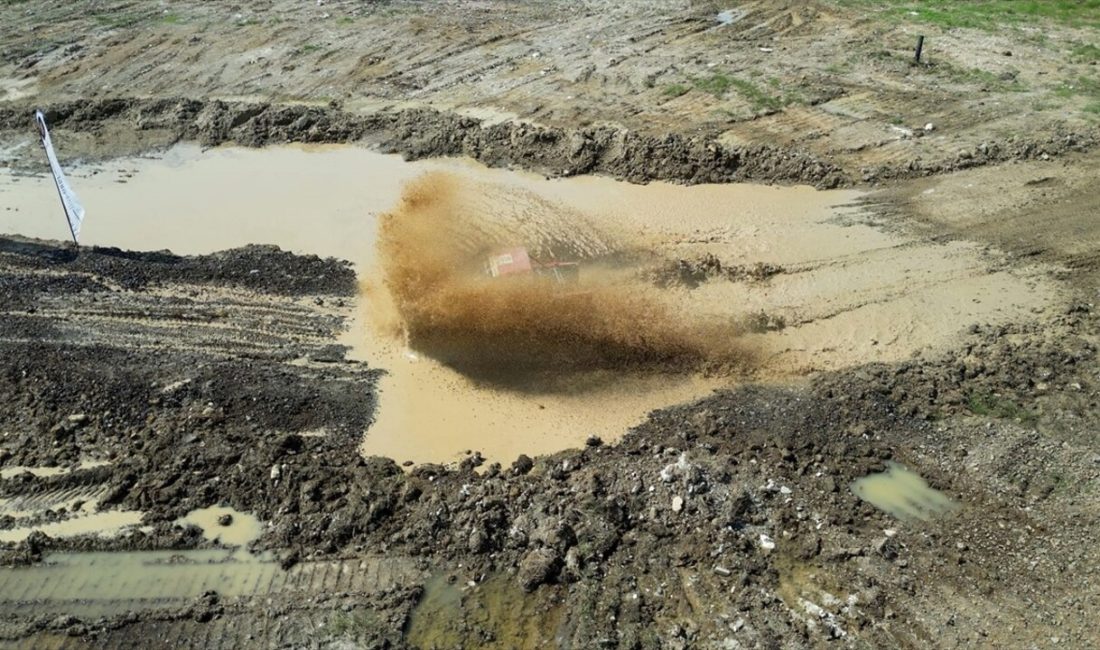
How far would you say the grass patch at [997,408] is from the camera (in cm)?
968

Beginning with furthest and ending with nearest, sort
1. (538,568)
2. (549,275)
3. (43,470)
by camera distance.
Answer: (549,275)
(43,470)
(538,568)

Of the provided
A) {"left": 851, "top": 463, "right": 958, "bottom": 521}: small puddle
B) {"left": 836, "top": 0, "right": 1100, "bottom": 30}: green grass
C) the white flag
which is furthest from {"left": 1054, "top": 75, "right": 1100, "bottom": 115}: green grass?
the white flag

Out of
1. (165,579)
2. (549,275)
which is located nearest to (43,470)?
(165,579)

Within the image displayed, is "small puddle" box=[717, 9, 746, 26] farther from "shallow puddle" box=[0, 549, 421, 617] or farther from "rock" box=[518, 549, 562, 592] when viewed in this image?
"shallow puddle" box=[0, 549, 421, 617]

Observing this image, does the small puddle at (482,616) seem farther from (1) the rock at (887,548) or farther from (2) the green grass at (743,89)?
(2) the green grass at (743,89)

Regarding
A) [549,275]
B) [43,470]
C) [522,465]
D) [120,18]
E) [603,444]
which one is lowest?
[603,444]

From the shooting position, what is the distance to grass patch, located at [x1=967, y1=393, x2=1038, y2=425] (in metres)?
9.68

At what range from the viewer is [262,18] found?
68.6 feet

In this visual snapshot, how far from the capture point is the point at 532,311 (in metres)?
11.6

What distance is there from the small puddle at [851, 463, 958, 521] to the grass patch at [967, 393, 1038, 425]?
56.0 inches

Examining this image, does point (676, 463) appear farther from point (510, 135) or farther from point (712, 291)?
point (510, 135)

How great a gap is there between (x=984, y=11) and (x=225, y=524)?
20555 mm

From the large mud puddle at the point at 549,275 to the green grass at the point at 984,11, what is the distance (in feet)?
28.8

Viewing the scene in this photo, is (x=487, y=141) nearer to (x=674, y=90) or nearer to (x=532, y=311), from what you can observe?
(x=674, y=90)
